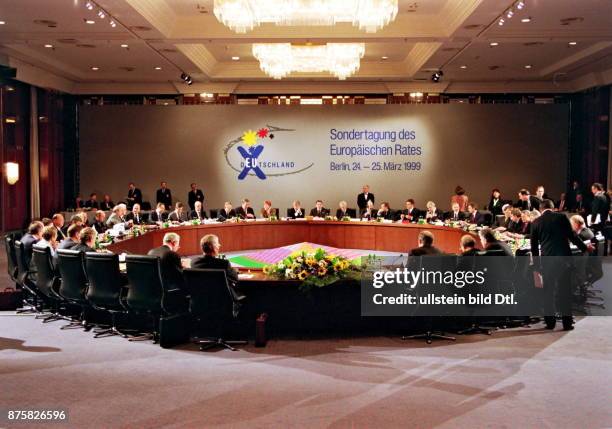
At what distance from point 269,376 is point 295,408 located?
691 mm

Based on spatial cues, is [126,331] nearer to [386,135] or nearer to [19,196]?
[19,196]

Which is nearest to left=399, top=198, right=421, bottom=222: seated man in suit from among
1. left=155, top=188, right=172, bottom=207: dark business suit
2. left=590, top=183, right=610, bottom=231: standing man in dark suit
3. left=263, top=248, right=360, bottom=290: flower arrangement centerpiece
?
left=590, top=183, right=610, bottom=231: standing man in dark suit

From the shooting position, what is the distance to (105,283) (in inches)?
231

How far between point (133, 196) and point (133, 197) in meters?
0.03

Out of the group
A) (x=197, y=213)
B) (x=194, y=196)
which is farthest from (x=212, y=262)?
(x=194, y=196)

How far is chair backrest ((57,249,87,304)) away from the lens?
241 inches

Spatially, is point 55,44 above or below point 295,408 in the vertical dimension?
above

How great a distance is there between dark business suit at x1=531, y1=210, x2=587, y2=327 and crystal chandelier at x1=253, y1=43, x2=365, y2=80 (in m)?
6.04

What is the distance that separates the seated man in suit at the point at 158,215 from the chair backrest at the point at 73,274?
18.8ft

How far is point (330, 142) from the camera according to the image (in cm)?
1681

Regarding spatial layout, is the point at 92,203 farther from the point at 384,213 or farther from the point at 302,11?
the point at 302,11

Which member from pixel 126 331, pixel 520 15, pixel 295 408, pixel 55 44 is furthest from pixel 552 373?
pixel 55 44

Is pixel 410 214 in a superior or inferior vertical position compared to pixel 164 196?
inferior

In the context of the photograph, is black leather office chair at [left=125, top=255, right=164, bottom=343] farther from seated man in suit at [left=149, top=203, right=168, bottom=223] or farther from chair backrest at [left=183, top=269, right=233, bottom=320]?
seated man in suit at [left=149, top=203, right=168, bottom=223]
